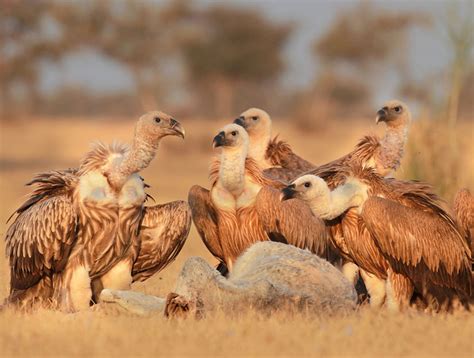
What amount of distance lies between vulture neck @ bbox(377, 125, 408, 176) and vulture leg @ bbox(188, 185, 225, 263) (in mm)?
1549

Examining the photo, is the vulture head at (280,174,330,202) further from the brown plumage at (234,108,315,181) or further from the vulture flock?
the brown plumage at (234,108,315,181)

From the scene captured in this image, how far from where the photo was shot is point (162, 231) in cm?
835

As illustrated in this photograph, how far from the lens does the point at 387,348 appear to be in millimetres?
6172

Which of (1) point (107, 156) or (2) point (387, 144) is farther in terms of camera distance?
(2) point (387, 144)

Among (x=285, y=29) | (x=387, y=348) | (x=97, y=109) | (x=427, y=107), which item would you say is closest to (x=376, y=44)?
(x=285, y=29)

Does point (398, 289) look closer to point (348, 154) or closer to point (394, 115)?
point (348, 154)

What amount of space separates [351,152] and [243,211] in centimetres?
134

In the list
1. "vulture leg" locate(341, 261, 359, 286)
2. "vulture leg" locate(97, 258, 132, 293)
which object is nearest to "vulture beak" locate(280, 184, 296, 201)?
"vulture leg" locate(341, 261, 359, 286)

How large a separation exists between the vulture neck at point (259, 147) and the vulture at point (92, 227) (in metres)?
2.24

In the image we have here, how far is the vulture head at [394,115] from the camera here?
33.7 ft

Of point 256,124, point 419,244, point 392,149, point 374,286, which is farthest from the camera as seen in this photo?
point 256,124

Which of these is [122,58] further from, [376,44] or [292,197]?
[292,197]

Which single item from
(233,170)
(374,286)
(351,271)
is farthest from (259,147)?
(374,286)

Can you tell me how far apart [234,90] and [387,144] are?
46.4 metres
